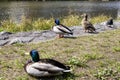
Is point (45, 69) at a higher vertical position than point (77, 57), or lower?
higher

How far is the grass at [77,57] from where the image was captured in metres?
7.78

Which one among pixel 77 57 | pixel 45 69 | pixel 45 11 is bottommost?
pixel 45 11

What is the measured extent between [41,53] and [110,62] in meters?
2.11

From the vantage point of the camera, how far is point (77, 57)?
8984mm

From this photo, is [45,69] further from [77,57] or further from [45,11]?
[45,11]

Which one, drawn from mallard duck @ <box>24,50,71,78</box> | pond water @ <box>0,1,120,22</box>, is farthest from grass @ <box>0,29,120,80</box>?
pond water @ <box>0,1,120,22</box>

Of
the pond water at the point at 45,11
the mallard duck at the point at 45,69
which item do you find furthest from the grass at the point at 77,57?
the pond water at the point at 45,11

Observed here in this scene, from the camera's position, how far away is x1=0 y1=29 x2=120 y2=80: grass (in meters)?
7.78

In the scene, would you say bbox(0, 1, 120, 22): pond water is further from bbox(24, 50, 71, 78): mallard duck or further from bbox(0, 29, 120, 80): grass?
bbox(24, 50, 71, 78): mallard duck

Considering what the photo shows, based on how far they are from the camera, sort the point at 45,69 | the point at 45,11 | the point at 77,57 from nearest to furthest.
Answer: the point at 45,69 < the point at 77,57 < the point at 45,11

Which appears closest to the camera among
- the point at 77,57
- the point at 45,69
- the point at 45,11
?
the point at 45,69

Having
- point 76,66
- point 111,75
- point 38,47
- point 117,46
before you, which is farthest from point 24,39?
point 111,75

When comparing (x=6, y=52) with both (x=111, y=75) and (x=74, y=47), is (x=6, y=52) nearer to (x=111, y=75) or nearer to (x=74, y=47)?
(x=74, y=47)

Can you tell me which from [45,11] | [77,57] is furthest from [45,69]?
[45,11]
